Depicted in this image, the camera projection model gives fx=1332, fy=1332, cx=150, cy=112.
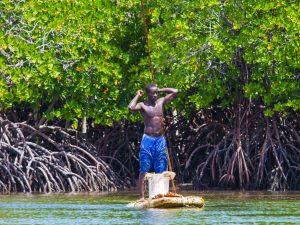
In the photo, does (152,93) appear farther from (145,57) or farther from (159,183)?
(145,57)

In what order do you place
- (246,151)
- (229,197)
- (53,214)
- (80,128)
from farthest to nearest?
(80,128), (246,151), (229,197), (53,214)

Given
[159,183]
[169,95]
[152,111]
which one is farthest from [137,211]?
[169,95]

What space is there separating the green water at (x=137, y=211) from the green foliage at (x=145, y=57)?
247 centimetres

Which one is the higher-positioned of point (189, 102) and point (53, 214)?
point (189, 102)

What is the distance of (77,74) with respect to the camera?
916 inches

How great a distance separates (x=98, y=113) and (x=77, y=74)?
0.86 m

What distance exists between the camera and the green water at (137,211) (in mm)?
15234

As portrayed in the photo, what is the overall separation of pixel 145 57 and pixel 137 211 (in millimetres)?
7313

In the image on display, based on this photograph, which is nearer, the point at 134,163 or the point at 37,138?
the point at 37,138

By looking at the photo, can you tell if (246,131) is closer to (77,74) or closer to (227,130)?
(227,130)

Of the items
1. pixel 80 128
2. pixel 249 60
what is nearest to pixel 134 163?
pixel 80 128

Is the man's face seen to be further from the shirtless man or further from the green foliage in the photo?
the green foliage

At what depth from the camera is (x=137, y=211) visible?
16688mm

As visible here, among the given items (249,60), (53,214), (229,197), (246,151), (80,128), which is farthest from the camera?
(80,128)
